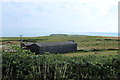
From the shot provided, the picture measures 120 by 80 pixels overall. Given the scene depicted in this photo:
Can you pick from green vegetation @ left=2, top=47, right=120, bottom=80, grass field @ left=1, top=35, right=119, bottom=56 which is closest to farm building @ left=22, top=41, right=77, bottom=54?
grass field @ left=1, top=35, right=119, bottom=56

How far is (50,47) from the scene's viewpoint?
17.7 metres

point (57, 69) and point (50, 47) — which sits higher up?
point (57, 69)

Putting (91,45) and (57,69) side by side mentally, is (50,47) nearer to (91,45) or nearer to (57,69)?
(91,45)

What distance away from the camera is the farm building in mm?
16922

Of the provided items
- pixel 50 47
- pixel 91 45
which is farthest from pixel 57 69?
pixel 91 45

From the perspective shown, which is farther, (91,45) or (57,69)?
(91,45)

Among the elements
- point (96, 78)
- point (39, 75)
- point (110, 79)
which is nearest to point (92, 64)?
point (96, 78)

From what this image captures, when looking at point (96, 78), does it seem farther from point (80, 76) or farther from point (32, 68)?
point (32, 68)

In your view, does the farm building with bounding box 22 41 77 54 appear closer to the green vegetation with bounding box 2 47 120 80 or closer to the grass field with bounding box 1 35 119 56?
the grass field with bounding box 1 35 119 56

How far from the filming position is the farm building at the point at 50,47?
16.9m

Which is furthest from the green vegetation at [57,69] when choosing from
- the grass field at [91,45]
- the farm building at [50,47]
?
the farm building at [50,47]

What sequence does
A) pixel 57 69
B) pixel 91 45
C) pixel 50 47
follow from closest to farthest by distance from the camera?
1. pixel 57 69
2. pixel 50 47
3. pixel 91 45

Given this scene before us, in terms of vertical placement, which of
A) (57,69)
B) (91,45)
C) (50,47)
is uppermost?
(57,69)

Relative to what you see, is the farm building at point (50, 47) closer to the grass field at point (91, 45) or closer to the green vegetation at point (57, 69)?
the grass field at point (91, 45)
